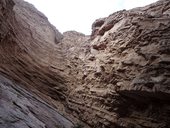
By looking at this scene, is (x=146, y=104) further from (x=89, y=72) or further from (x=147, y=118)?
(x=89, y=72)

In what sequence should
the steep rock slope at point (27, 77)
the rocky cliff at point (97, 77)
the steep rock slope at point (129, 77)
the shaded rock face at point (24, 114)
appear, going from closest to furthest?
the shaded rock face at point (24, 114), the steep rock slope at point (27, 77), the rocky cliff at point (97, 77), the steep rock slope at point (129, 77)

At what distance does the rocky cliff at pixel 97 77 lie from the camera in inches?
372

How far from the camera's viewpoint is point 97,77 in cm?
1352

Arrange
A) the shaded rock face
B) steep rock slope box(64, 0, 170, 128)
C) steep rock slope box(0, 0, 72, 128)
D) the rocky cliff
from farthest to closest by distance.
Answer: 1. steep rock slope box(64, 0, 170, 128)
2. the rocky cliff
3. steep rock slope box(0, 0, 72, 128)
4. the shaded rock face

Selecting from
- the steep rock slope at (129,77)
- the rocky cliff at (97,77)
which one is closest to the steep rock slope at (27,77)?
the rocky cliff at (97,77)

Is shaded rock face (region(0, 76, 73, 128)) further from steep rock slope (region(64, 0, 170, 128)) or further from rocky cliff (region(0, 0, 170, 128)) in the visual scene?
A: steep rock slope (region(64, 0, 170, 128))

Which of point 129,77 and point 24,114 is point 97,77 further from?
point 24,114

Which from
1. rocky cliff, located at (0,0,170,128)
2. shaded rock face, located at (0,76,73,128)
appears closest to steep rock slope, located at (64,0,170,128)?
rocky cliff, located at (0,0,170,128)

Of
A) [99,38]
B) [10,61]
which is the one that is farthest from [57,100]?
[99,38]

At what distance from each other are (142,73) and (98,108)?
2986 millimetres

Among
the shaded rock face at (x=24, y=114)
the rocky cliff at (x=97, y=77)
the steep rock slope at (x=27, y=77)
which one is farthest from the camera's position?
the rocky cliff at (x=97, y=77)

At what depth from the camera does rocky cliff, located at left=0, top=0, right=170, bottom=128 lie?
946 cm

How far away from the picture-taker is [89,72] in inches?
570

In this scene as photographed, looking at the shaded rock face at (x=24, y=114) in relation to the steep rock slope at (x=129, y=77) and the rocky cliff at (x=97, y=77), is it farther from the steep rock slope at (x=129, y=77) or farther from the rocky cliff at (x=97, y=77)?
the steep rock slope at (x=129, y=77)
